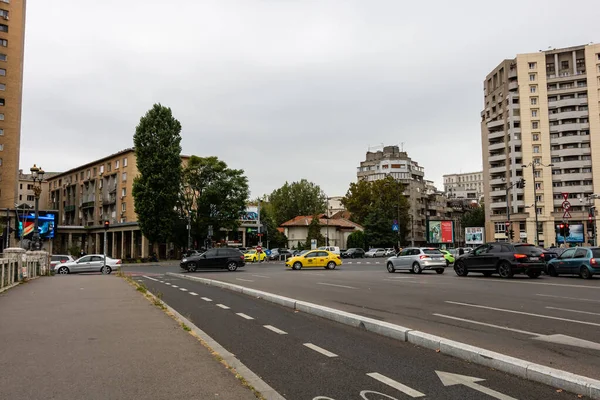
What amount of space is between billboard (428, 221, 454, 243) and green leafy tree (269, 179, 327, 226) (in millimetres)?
55045

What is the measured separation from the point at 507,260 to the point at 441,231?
118ft

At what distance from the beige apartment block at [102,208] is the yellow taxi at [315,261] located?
3556cm

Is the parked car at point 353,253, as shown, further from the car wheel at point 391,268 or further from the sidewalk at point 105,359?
the sidewalk at point 105,359

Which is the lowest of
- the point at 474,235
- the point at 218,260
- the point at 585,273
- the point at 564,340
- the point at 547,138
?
the point at 585,273

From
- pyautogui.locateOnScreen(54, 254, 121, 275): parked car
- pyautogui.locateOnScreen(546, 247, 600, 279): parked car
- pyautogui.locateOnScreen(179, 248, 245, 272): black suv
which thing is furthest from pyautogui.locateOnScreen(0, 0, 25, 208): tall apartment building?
pyautogui.locateOnScreen(546, 247, 600, 279): parked car

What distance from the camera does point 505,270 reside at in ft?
72.3

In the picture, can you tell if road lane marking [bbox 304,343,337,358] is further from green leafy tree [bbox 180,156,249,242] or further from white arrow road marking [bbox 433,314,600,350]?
green leafy tree [bbox 180,156,249,242]

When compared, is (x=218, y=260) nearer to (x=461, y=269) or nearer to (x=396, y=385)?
(x=461, y=269)

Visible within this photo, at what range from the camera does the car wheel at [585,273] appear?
21.8 metres

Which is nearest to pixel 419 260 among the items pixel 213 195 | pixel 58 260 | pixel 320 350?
pixel 320 350

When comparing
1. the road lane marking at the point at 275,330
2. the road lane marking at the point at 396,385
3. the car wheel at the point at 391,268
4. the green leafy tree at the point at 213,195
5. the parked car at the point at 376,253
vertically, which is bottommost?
the parked car at the point at 376,253

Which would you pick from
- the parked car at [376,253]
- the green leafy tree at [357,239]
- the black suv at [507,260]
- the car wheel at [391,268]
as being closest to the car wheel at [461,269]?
the black suv at [507,260]

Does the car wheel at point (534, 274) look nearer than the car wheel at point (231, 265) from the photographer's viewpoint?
Yes

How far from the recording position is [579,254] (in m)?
22.6
